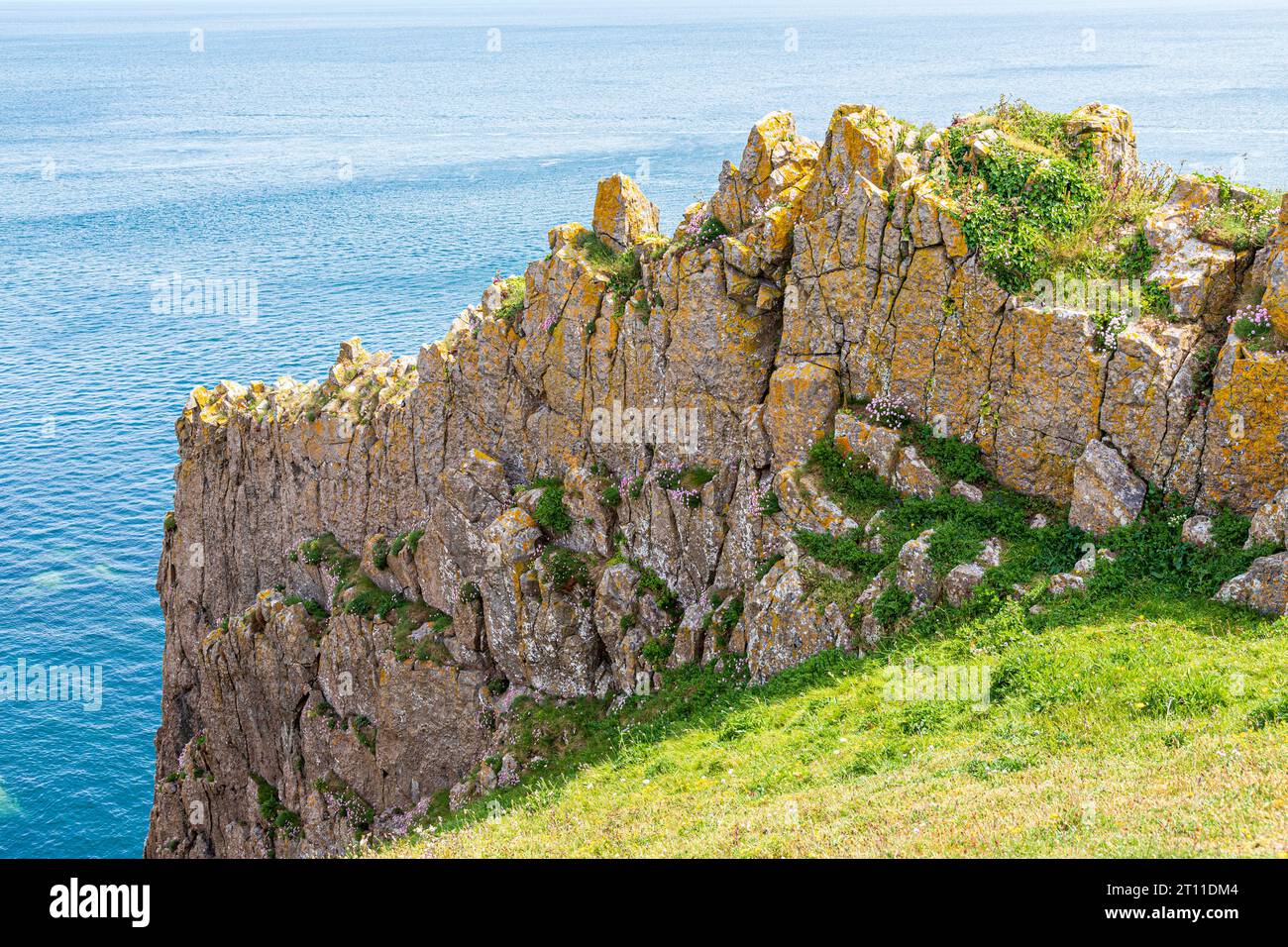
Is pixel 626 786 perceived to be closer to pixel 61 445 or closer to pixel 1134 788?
pixel 1134 788

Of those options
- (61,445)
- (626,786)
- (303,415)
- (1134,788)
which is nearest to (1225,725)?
(1134,788)

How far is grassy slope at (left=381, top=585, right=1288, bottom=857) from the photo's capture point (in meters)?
15.9

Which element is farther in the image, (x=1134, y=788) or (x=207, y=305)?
(x=207, y=305)

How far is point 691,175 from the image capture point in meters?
120

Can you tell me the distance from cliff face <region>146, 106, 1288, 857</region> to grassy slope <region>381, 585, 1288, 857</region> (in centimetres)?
285

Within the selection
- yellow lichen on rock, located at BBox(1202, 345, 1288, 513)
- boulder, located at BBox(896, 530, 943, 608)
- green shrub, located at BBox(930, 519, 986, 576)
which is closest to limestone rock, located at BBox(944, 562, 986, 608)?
green shrub, located at BBox(930, 519, 986, 576)

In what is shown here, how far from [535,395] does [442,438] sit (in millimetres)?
5412

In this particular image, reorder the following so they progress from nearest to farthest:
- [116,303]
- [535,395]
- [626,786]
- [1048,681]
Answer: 1. [1048,681]
2. [626,786]
3. [535,395]
4. [116,303]

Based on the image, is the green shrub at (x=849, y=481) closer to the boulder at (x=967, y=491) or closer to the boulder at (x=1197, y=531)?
the boulder at (x=967, y=491)

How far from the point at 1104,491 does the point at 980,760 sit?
8.39m

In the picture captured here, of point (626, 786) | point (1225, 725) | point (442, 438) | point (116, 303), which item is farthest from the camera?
point (116, 303)

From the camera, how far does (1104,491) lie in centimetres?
2497

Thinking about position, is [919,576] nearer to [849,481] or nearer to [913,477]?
[913,477]

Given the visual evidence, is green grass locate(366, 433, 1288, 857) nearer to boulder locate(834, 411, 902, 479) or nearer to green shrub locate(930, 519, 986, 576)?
green shrub locate(930, 519, 986, 576)
